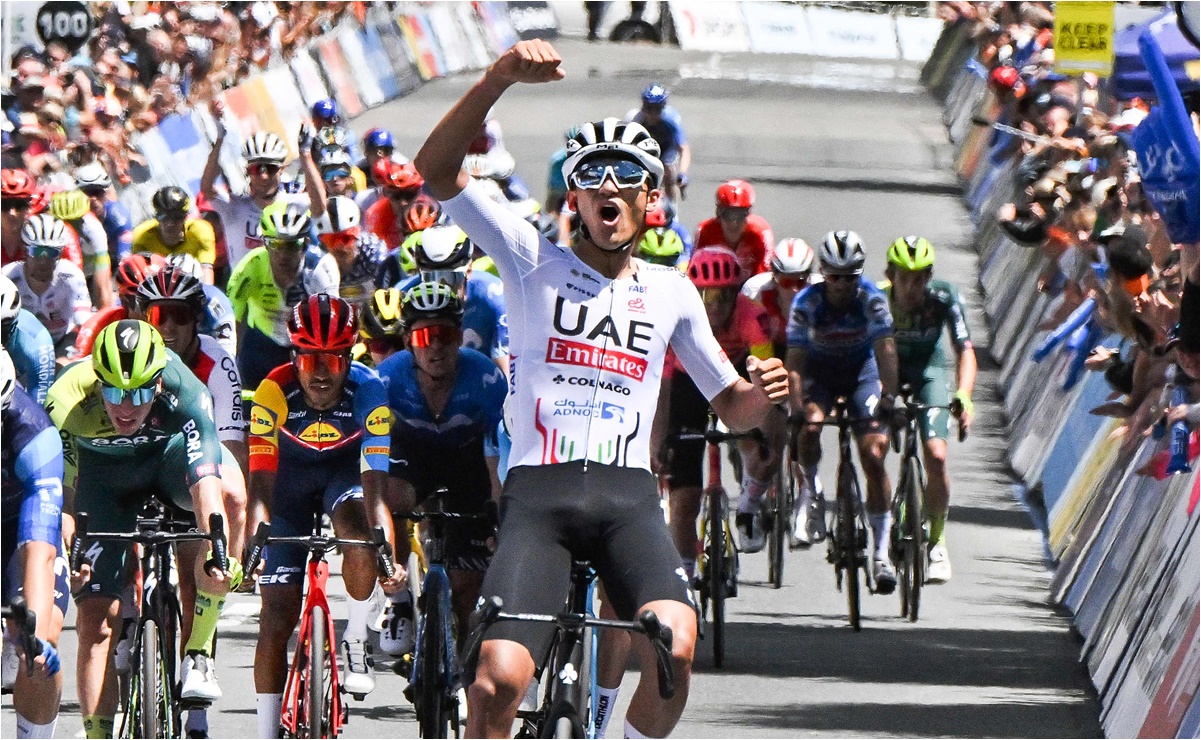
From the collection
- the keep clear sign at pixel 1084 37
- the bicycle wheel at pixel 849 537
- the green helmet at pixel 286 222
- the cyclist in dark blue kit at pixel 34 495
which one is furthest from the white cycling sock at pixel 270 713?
the keep clear sign at pixel 1084 37

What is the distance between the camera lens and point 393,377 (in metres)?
10.1

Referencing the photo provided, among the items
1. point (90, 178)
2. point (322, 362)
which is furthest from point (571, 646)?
point (90, 178)

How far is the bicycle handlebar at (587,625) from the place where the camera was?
6828 mm

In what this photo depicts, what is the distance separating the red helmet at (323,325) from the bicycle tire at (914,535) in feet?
15.2

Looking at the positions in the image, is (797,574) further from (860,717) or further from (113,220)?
(113,220)

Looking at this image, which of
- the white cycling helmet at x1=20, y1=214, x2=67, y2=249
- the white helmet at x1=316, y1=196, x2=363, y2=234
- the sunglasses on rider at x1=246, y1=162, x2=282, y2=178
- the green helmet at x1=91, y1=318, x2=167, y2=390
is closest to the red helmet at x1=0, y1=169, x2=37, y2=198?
the white cycling helmet at x1=20, y1=214, x2=67, y2=249

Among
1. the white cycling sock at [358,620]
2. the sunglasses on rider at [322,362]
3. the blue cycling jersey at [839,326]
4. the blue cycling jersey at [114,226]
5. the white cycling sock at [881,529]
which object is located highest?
the sunglasses on rider at [322,362]

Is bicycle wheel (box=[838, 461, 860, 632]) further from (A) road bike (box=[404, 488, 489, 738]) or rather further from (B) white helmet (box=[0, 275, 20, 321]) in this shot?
(B) white helmet (box=[0, 275, 20, 321])

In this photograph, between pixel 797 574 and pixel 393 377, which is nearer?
pixel 393 377

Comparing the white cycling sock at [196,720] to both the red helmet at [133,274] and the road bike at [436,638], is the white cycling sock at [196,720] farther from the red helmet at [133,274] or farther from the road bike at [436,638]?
the red helmet at [133,274]

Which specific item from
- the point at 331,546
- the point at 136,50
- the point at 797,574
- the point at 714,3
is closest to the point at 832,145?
the point at 136,50

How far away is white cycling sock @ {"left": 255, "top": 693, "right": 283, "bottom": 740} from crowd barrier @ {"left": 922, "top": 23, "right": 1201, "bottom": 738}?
3200 mm

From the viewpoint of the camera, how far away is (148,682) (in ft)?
28.2

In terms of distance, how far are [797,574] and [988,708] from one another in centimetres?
408
